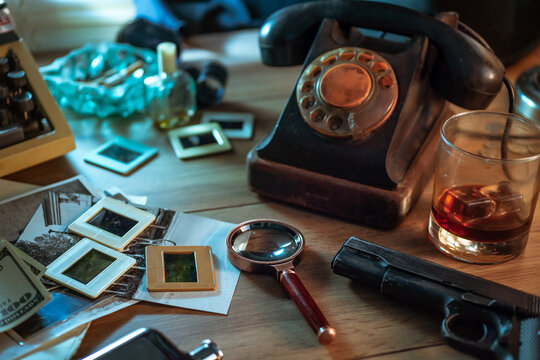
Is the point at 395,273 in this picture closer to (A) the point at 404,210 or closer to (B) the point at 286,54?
(A) the point at 404,210

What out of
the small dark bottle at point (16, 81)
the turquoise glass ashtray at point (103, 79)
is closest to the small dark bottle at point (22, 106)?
the small dark bottle at point (16, 81)

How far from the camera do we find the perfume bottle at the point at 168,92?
1048 millimetres

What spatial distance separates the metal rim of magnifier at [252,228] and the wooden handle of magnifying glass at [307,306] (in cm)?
3

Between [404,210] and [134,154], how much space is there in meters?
0.46

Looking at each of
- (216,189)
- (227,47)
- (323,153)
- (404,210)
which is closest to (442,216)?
(404,210)

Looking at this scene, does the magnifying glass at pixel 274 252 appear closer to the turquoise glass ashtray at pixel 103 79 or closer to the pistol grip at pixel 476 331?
the pistol grip at pixel 476 331

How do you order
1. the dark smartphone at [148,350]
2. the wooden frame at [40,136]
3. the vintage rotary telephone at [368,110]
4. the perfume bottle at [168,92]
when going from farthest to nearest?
1. the perfume bottle at [168,92]
2. the wooden frame at [40,136]
3. the vintage rotary telephone at [368,110]
4. the dark smartphone at [148,350]

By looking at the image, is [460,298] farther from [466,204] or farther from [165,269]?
[165,269]

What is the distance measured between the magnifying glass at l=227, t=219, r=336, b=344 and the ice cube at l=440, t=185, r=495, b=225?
19cm

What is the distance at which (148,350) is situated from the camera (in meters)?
0.56

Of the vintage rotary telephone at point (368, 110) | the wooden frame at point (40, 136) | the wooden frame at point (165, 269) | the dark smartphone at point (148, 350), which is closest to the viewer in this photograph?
the dark smartphone at point (148, 350)

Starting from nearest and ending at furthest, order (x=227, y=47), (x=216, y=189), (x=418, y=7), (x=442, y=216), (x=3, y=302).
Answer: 1. (x=3, y=302)
2. (x=442, y=216)
3. (x=216, y=189)
4. (x=418, y=7)
5. (x=227, y=47)

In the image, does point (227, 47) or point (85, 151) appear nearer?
point (85, 151)

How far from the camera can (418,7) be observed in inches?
44.1
